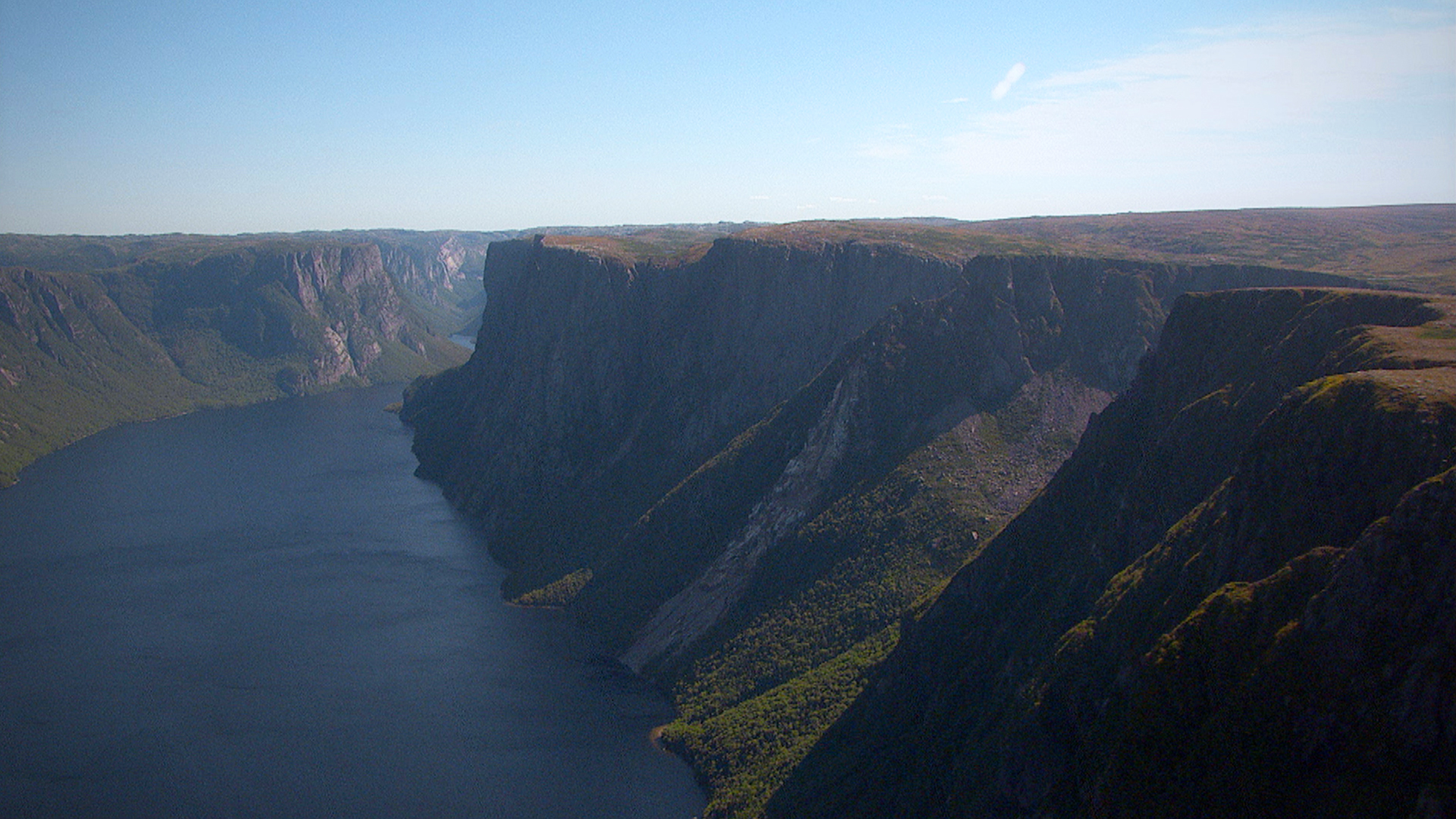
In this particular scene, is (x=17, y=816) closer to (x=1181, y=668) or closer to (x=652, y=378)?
(x=1181, y=668)

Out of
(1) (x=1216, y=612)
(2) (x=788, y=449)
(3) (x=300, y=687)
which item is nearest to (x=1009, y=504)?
(2) (x=788, y=449)

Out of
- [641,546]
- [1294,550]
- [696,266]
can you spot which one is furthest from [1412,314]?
[696,266]

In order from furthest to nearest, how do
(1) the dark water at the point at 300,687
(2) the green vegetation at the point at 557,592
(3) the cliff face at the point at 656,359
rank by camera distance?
(3) the cliff face at the point at 656,359 → (2) the green vegetation at the point at 557,592 → (1) the dark water at the point at 300,687

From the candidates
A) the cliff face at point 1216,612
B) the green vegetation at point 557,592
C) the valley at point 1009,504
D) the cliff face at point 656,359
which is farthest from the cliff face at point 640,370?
the cliff face at point 1216,612

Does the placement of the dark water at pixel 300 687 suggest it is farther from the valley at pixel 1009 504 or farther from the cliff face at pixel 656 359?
the cliff face at pixel 656 359

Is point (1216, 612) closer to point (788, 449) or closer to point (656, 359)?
point (788, 449)

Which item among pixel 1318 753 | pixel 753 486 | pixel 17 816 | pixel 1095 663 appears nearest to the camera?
pixel 1318 753
